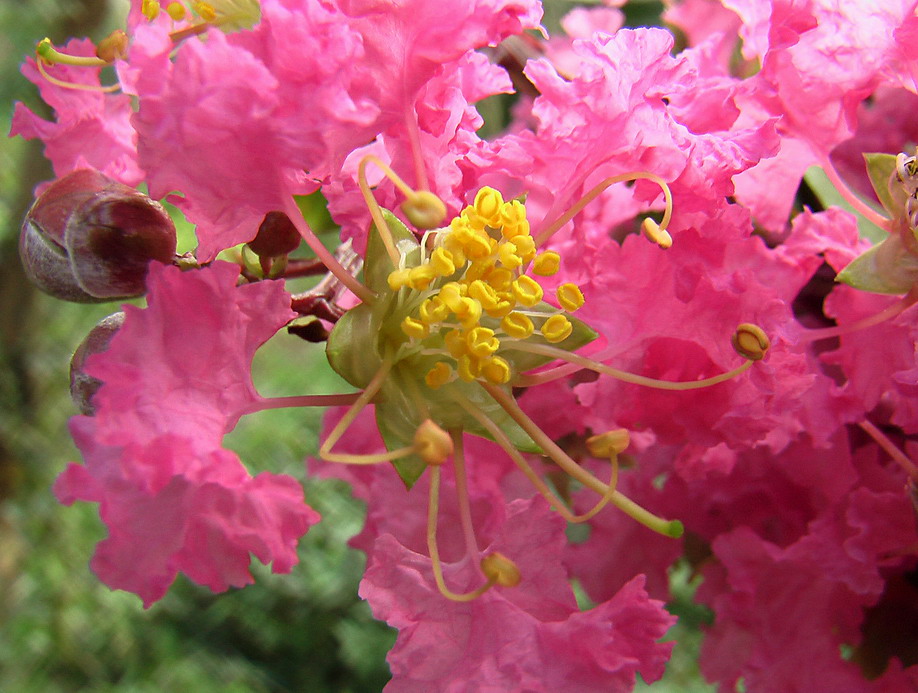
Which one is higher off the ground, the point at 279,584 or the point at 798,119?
the point at 798,119

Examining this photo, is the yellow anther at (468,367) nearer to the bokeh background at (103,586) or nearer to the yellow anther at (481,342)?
the yellow anther at (481,342)

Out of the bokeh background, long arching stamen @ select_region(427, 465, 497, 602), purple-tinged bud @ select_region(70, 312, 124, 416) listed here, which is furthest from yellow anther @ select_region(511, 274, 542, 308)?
the bokeh background

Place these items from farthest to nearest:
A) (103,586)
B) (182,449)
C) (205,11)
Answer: (103,586) < (205,11) < (182,449)

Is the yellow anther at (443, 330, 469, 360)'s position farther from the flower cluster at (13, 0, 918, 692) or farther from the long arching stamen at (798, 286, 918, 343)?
the long arching stamen at (798, 286, 918, 343)

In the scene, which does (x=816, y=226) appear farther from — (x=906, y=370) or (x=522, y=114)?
(x=522, y=114)

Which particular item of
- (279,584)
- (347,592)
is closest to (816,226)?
(347,592)

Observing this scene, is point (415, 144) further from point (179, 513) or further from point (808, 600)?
point (808, 600)

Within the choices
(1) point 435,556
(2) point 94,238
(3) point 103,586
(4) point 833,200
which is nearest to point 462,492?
(1) point 435,556
